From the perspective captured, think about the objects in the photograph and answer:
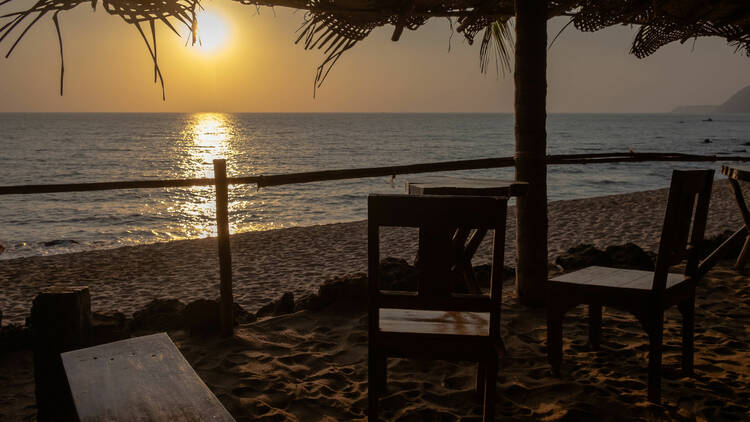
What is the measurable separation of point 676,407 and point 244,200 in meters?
17.8

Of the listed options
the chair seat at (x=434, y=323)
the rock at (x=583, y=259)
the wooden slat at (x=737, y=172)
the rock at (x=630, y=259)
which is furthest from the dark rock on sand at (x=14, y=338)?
the wooden slat at (x=737, y=172)

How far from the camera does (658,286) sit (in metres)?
2.16

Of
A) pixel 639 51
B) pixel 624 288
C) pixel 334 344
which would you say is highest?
pixel 639 51

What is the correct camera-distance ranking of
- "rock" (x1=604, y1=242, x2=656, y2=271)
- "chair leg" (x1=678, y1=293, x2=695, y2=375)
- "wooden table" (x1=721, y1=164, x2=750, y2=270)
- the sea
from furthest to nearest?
the sea, "rock" (x1=604, y1=242, x2=656, y2=271), "wooden table" (x1=721, y1=164, x2=750, y2=270), "chair leg" (x1=678, y1=293, x2=695, y2=375)

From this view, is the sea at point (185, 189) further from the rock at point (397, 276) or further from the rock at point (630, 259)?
the rock at point (630, 259)

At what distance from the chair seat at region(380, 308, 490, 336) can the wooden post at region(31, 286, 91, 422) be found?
3.26ft

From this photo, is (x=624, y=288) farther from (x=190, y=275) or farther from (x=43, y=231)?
(x=43, y=231)

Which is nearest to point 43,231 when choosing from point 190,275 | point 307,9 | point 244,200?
point 244,200

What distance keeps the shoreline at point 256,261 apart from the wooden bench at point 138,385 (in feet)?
11.7

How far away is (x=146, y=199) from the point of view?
18906 millimetres

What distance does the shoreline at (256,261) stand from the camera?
6047 millimetres

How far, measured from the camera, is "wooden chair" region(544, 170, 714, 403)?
2148 mm

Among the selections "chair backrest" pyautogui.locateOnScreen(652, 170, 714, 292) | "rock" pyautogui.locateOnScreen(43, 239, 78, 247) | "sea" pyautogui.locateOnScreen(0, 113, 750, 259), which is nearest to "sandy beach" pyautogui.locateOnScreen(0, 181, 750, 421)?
"chair backrest" pyautogui.locateOnScreen(652, 170, 714, 292)

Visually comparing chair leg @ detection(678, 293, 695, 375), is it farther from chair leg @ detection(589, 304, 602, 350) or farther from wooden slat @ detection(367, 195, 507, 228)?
wooden slat @ detection(367, 195, 507, 228)
